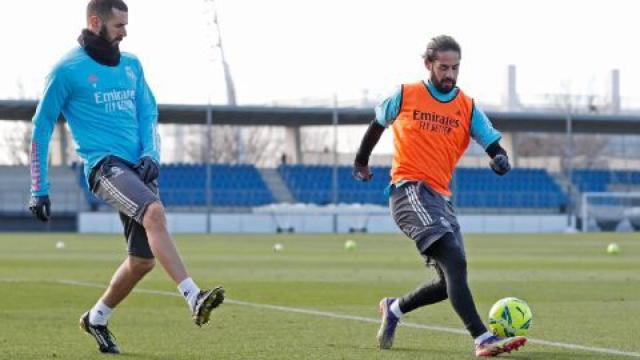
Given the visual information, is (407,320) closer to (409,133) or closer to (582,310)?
(582,310)

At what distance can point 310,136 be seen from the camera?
355 ft

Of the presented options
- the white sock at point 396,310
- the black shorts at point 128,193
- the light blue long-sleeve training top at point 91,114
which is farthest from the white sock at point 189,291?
the white sock at point 396,310

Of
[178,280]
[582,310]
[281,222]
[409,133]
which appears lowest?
[281,222]

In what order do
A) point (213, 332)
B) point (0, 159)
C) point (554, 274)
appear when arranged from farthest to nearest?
point (0, 159), point (554, 274), point (213, 332)

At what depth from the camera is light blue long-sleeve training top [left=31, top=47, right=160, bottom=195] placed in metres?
8.55

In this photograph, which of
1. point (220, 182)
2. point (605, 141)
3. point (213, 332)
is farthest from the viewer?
point (605, 141)

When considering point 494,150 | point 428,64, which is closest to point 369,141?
point 428,64

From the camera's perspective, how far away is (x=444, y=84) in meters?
8.96

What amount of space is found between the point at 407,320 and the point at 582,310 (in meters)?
2.16

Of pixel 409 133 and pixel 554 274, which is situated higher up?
pixel 409 133

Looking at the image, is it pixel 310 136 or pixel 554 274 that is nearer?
pixel 554 274

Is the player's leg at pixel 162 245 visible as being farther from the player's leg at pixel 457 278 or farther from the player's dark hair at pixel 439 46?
the player's dark hair at pixel 439 46

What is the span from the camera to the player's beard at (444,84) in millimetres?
8945

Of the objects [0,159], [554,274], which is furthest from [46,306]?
[0,159]
